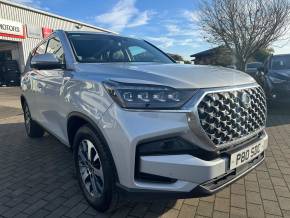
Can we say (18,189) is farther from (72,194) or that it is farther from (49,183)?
(72,194)

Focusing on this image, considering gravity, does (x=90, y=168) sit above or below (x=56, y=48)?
below

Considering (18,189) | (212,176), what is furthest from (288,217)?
(18,189)

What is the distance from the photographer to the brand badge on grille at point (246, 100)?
8.11ft

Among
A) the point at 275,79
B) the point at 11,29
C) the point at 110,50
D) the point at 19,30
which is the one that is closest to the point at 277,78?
the point at 275,79

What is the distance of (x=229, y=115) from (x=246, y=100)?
0.31m

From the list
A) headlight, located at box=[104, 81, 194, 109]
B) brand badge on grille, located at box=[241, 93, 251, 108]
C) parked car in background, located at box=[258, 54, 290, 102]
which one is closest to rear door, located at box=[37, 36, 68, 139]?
headlight, located at box=[104, 81, 194, 109]

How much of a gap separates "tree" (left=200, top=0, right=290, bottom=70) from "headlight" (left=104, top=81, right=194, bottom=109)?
18271 millimetres

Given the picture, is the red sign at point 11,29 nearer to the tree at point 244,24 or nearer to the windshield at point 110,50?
the tree at point 244,24

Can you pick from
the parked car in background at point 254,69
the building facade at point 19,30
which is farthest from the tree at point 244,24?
the building facade at point 19,30

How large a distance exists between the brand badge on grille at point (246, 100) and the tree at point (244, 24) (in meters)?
17.8

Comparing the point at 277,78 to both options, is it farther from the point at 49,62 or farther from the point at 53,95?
the point at 49,62

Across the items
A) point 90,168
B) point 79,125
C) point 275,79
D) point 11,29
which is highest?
point 11,29

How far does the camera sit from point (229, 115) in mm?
2316

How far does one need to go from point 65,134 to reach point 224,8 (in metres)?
18.0
